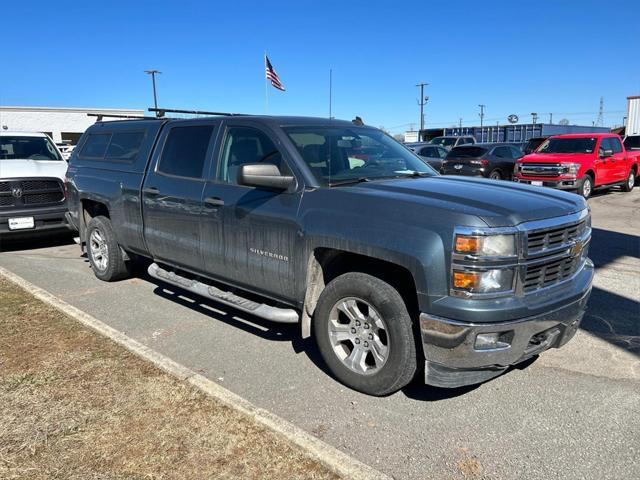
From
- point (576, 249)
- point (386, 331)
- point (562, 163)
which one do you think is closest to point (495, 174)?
point (562, 163)

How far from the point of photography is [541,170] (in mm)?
14633

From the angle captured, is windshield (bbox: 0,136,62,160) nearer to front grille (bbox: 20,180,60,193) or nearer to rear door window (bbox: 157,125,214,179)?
front grille (bbox: 20,180,60,193)

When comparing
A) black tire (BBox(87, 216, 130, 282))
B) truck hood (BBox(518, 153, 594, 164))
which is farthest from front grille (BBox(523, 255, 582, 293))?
truck hood (BBox(518, 153, 594, 164))

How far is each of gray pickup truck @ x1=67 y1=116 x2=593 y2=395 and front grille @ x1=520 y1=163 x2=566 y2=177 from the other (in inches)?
434

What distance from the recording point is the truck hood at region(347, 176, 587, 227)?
3105 mm

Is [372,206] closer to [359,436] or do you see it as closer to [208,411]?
[359,436]

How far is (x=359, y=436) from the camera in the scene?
3.06 metres

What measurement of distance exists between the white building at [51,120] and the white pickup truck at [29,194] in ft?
147

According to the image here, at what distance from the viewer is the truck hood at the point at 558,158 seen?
568 inches

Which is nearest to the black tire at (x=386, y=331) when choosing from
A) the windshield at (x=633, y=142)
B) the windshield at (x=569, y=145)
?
the windshield at (x=569, y=145)

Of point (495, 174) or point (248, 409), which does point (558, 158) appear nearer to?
point (495, 174)

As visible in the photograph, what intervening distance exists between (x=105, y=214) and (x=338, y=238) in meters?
4.09

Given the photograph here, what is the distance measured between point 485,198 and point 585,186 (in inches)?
508

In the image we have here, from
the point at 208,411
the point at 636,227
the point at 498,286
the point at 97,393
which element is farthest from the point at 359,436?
the point at 636,227
